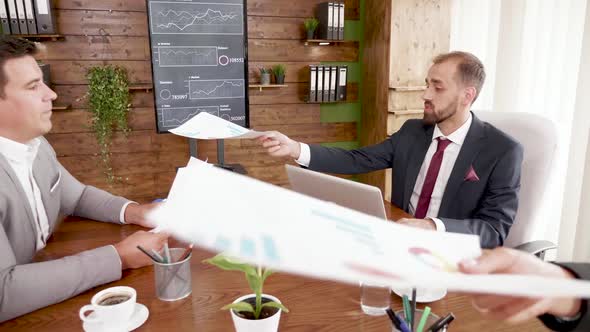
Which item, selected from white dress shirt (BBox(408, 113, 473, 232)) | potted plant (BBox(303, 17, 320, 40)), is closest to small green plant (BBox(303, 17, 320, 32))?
potted plant (BBox(303, 17, 320, 40))

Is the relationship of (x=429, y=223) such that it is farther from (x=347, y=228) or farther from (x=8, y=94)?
(x=8, y=94)

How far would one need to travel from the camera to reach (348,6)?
382cm

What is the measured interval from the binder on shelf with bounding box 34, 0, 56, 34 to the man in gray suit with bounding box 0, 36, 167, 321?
71.9 inches

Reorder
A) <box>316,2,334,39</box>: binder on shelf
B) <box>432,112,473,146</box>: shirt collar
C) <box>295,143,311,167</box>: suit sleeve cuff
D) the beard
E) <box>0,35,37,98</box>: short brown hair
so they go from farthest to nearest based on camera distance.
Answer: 1. <box>316,2,334,39</box>: binder on shelf
2. <box>295,143,311,167</box>: suit sleeve cuff
3. the beard
4. <box>432,112,473,146</box>: shirt collar
5. <box>0,35,37,98</box>: short brown hair

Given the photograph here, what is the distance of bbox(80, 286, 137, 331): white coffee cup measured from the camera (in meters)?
0.89

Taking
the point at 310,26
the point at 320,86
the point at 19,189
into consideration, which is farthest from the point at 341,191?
the point at 310,26

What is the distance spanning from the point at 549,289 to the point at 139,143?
11.6 feet

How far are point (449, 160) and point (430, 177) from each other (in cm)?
11

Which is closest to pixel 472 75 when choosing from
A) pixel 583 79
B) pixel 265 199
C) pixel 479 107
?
pixel 583 79

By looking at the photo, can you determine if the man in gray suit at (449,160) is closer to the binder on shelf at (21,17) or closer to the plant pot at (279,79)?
the plant pot at (279,79)

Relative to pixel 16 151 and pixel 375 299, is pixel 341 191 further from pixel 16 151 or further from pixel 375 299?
pixel 16 151

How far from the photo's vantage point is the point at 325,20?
3.62 m

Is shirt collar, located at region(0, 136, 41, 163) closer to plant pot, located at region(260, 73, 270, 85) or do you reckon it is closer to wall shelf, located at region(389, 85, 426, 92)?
plant pot, located at region(260, 73, 270, 85)

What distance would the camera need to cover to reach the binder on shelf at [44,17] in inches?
117
